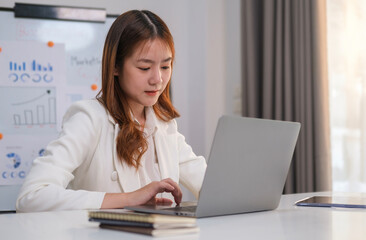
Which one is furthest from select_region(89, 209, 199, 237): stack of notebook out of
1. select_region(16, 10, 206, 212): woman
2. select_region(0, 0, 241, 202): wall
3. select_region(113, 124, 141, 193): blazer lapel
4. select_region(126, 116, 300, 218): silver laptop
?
select_region(0, 0, 241, 202): wall

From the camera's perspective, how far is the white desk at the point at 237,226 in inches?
32.6

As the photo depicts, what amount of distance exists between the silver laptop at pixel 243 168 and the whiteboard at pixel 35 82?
1850mm

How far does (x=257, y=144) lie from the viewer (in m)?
1.10

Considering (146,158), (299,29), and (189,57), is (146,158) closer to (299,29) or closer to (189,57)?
(299,29)

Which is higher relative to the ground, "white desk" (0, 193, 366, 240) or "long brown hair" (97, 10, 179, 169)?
"long brown hair" (97, 10, 179, 169)

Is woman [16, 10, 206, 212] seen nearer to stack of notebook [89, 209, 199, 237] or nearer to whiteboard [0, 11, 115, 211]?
stack of notebook [89, 209, 199, 237]

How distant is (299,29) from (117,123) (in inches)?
65.6

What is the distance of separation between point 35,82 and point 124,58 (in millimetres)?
1424

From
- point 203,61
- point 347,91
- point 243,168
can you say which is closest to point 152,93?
point 243,168

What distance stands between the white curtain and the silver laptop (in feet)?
4.96

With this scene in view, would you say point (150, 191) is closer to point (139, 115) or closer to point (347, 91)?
point (139, 115)

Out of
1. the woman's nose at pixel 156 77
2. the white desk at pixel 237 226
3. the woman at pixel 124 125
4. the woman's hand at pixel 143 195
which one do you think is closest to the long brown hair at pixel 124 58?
the woman at pixel 124 125

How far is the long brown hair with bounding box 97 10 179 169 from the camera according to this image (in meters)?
1.56

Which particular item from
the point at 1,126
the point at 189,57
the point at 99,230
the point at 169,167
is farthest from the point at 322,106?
the point at 99,230
